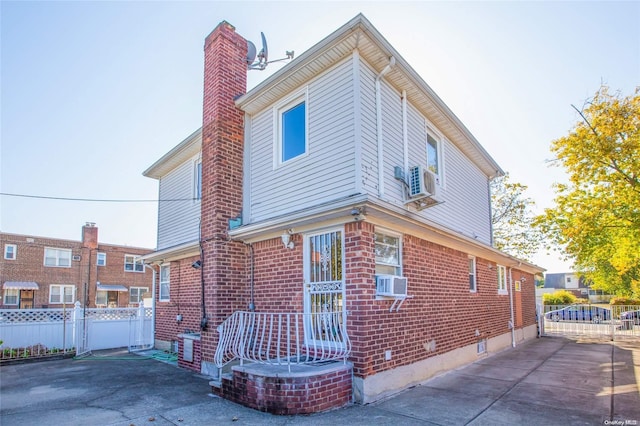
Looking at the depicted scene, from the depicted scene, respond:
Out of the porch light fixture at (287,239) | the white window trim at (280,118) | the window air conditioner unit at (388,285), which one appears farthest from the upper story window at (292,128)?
the window air conditioner unit at (388,285)

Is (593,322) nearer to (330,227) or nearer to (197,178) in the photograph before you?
(330,227)

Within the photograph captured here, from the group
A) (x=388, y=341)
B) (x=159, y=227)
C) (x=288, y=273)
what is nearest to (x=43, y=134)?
(x=159, y=227)

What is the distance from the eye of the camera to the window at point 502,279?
505 inches

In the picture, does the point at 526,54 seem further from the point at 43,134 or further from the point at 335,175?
the point at 43,134

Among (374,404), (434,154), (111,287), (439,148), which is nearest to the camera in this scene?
(374,404)

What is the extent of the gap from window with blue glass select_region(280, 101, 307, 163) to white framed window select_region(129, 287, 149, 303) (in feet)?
86.7

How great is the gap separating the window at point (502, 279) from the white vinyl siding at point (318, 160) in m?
8.53

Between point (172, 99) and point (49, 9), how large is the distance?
10.5 feet

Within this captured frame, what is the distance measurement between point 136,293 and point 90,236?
548 centimetres

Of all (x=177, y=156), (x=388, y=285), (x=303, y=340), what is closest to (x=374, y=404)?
(x=303, y=340)

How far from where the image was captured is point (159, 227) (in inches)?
482

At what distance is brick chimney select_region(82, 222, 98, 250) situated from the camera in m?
27.7

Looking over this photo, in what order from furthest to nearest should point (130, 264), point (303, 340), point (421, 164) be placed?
1. point (130, 264)
2. point (421, 164)
3. point (303, 340)

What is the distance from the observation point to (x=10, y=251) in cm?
2520
